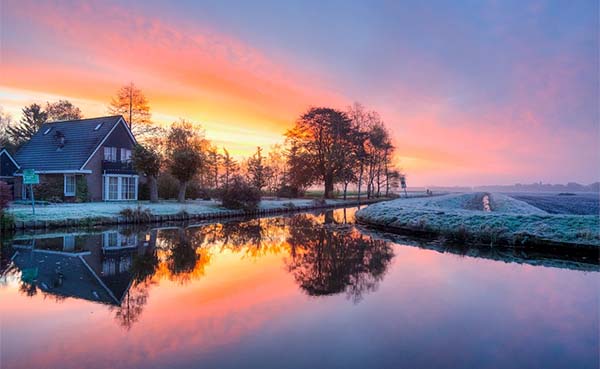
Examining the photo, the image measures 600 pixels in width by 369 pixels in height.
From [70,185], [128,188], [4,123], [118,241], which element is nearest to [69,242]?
[118,241]

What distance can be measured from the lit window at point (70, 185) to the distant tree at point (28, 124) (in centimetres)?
2141

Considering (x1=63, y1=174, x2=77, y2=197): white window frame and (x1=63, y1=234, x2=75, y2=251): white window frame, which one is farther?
(x1=63, y1=174, x2=77, y2=197): white window frame

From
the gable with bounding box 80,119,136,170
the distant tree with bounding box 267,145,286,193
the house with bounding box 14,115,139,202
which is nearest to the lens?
the house with bounding box 14,115,139,202

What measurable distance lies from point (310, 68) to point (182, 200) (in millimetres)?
12353

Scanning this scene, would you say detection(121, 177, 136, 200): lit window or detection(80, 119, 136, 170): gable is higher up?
detection(80, 119, 136, 170): gable

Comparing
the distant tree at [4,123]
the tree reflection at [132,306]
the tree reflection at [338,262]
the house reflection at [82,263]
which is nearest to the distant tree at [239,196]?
the tree reflection at [338,262]

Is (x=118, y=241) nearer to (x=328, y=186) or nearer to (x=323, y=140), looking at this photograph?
(x=323, y=140)

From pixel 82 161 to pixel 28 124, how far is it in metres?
24.3

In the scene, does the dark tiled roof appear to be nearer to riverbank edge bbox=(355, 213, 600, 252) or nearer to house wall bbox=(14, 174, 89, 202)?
house wall bbox=(14, 174, 89, 202)

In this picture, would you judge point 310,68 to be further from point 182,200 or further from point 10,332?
point 10,332

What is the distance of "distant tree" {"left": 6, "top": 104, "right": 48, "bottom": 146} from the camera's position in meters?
37.8

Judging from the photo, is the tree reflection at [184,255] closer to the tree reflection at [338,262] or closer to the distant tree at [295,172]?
the tree reflection at [338,262]

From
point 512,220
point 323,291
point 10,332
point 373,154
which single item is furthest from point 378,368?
point 373,154

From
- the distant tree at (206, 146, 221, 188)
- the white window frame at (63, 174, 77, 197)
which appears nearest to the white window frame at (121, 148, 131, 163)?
the white window frame at (63, 174, 77, 197)
